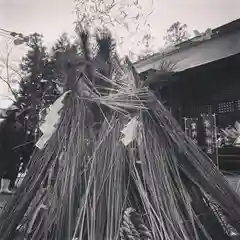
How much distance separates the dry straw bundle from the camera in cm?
90

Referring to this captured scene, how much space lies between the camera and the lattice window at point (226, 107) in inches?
60.6

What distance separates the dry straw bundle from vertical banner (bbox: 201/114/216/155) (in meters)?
0.30

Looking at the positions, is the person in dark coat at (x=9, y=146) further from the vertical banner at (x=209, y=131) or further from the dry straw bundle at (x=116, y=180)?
the vertical banner at (x=209, y=131)

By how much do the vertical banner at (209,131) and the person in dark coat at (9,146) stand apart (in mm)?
715

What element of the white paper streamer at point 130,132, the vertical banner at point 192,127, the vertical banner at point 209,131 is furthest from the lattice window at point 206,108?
the white paper streamer at point 130,132

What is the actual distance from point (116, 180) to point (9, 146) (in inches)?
22.8

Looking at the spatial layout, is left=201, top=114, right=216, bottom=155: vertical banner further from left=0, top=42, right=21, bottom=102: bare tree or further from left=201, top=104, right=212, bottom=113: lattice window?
left=0, top=42, right=21, bottom=102: bare tree

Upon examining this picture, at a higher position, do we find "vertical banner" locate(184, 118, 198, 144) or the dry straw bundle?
"vertical banner" locate(184, 118, 198, 144)

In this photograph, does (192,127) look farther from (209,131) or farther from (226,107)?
(226,107)

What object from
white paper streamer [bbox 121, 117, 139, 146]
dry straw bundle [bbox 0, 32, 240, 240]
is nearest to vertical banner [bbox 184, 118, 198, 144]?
dry straw bundle [bbox 0, 32, 240, 240]

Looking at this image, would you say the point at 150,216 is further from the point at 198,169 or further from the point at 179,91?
the point at 179,91

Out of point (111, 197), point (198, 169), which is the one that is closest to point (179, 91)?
point (198, 169)

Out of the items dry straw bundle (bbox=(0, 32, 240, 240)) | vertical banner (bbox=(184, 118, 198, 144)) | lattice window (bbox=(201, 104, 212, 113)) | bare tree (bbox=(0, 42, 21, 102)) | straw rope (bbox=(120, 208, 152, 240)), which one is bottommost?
straw rope (bbox=(120, 208, 152, 240))

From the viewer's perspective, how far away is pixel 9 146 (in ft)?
4.37
